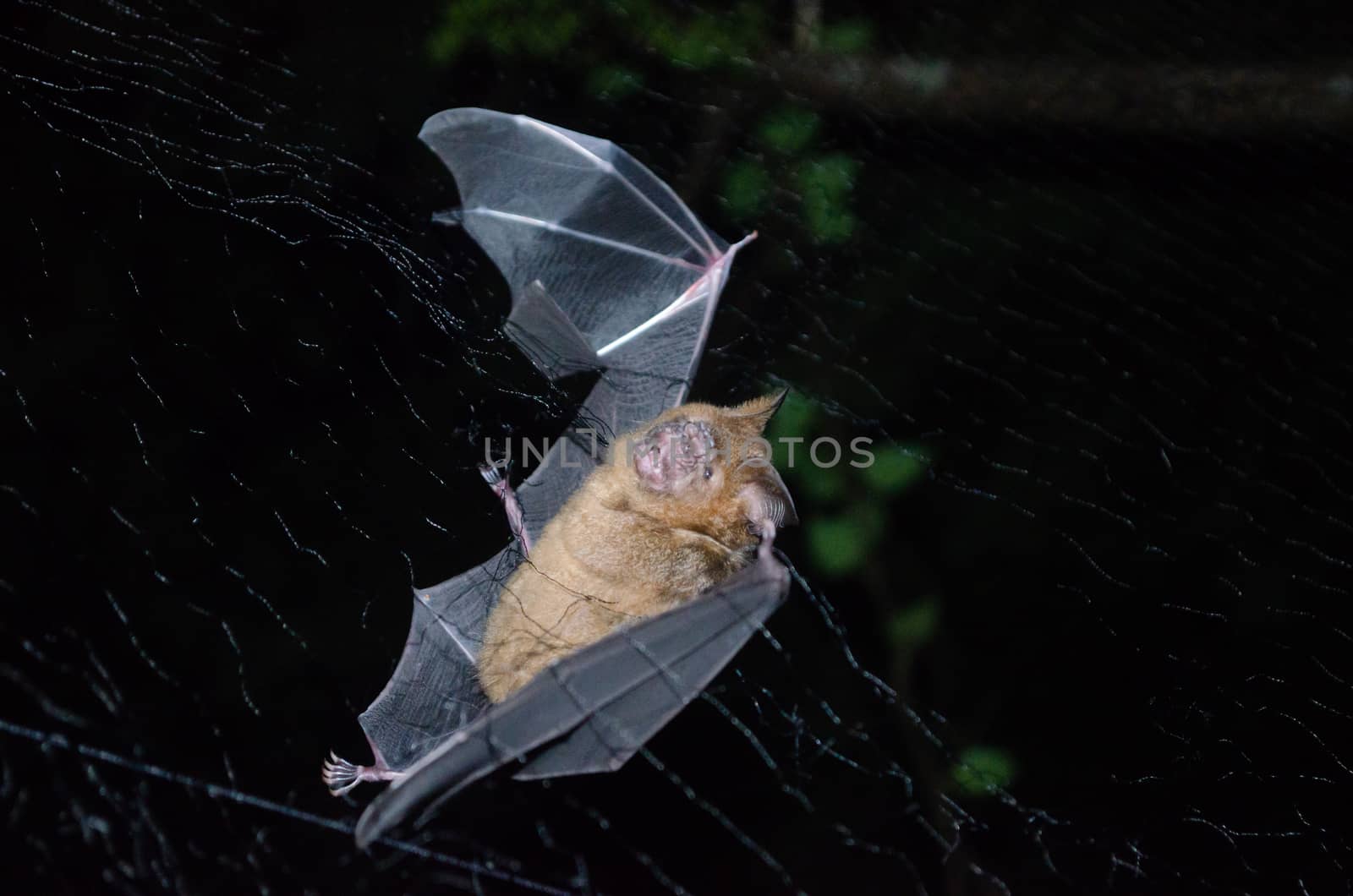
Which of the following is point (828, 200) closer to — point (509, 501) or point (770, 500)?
point (770, 500)

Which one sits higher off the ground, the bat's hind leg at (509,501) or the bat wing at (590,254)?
the bat wing at (590,254)

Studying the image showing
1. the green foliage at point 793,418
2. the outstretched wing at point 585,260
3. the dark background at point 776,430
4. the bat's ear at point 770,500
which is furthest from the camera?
the green foliage at point 793,418

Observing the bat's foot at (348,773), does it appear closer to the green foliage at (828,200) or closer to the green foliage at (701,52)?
the green foliage at (701,52)

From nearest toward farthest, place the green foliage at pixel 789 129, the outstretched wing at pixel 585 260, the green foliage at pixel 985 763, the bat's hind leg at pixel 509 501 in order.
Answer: the bat's hind leg at pixel 509 501 < the outstretched wing at pixel 585 260 < the green foliage at pixel 985 763 < the green foliage at pixel 789 129

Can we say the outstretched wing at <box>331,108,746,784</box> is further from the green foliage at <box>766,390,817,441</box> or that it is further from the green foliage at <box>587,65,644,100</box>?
the green foliage at <box>587,65,644,100</box>

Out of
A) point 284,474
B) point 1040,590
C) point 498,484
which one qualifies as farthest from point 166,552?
point 1040,590

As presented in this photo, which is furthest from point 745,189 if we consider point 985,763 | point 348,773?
point 348,773

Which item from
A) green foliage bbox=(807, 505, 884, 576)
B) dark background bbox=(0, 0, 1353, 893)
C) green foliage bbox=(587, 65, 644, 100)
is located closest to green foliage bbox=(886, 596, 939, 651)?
dark background bbox=(0, 0, 1353, 893)

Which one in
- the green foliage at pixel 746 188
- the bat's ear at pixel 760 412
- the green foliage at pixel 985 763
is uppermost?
the green foliage at pixel 746 188

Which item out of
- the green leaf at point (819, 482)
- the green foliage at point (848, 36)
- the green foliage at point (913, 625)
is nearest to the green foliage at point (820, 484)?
the green leaf at point (819, 482)
